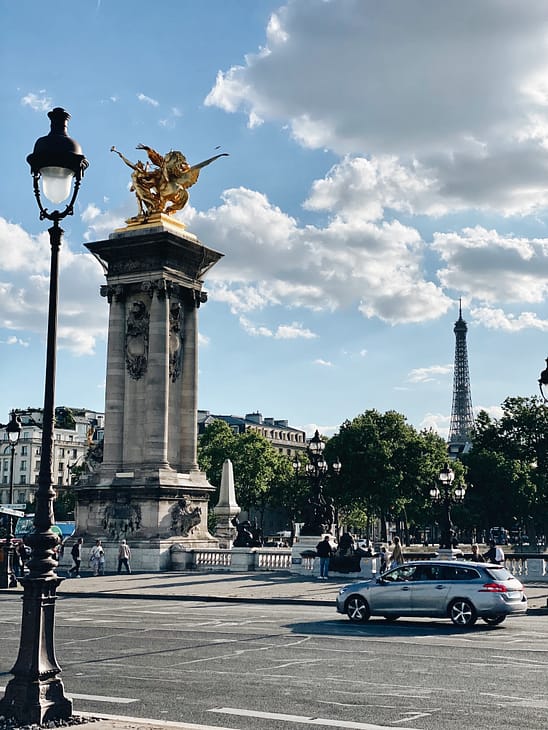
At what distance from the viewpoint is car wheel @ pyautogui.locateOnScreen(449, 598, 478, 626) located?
71.7ft

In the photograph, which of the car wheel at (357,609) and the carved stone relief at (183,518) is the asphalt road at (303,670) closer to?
the car wheel at (357,609)

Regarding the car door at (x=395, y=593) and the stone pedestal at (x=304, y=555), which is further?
the stone pedestal at (x=304, y=555)

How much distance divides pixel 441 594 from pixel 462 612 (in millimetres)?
634

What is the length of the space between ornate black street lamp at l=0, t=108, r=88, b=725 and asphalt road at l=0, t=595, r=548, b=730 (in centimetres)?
138

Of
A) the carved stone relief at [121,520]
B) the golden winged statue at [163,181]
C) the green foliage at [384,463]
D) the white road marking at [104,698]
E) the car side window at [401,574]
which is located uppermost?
the golden winged statue at [163,181]

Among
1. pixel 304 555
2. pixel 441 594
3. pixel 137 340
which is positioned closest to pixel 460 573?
pixel 441 594

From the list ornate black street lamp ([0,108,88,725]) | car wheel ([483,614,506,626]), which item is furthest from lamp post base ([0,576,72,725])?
car wheel ([483,614,506,626])

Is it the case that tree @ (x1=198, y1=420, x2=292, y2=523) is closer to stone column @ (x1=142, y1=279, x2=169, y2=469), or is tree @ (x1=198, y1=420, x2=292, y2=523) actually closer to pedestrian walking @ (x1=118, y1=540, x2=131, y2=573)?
stone column @ (x1=142, y1=279, x2=169, y2=469)

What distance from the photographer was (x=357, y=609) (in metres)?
23.0

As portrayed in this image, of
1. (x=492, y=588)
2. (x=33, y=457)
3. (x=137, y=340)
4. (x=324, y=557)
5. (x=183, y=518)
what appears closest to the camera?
(x=492, y=588)

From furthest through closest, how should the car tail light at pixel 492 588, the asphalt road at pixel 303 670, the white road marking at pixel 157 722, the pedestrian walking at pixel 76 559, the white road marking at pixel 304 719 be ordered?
1. the pedestrian walking at pixel 76 559
2. the car tail light at pixel 492 588
3. the asphalt road at pixel 303 670
4. the white road marking at pixel 304 719
5. the white road marking at pixel 157 722

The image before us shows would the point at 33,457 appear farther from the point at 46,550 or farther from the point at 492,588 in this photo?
the point at 46,550

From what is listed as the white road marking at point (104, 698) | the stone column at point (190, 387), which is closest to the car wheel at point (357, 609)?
the white road marking at point (104, 698)

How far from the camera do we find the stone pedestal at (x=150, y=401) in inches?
1801
